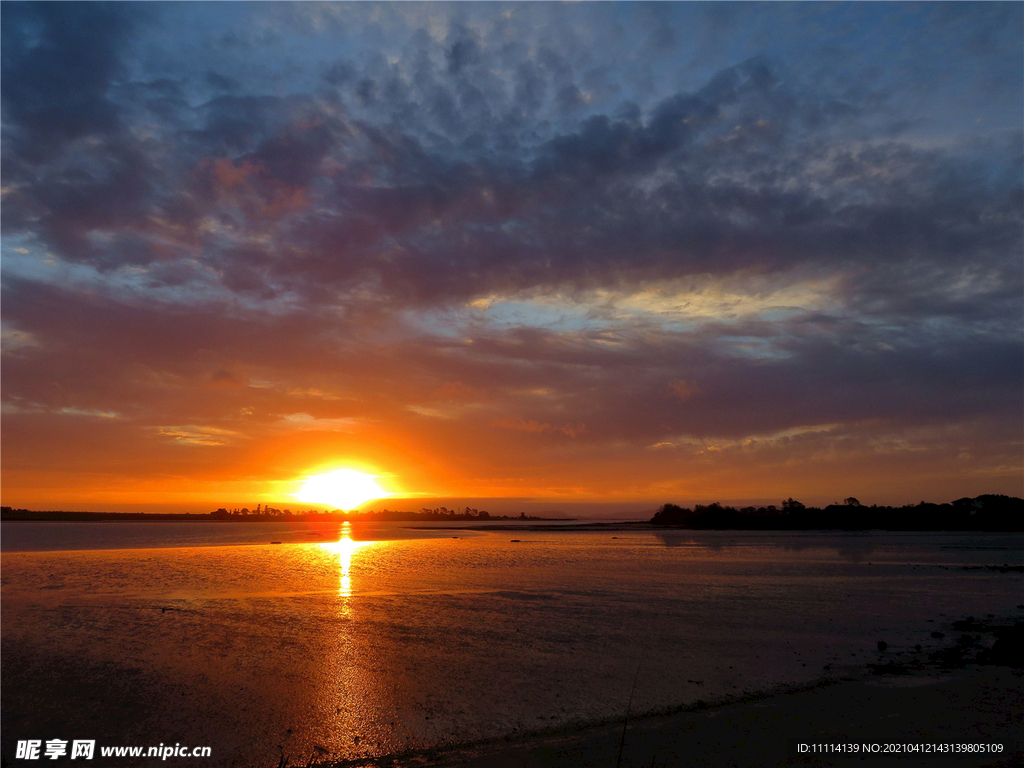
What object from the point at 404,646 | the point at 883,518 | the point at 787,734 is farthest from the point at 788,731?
the point at 883,518

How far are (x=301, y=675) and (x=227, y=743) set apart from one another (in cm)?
414

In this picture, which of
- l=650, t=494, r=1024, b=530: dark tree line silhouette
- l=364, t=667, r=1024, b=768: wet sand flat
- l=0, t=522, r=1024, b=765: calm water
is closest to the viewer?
l=364, t=667, r=1024, b=768: wet sand flat

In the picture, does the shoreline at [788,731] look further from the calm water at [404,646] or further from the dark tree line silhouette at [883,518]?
the dark tree line silhouette at [883,518]

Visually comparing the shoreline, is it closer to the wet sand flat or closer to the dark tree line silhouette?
the wet sand flat

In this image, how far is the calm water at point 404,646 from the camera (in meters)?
12.0

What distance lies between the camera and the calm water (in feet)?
39.3

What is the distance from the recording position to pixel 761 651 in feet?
56.3

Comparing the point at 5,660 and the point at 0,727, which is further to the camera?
the point at 5,660

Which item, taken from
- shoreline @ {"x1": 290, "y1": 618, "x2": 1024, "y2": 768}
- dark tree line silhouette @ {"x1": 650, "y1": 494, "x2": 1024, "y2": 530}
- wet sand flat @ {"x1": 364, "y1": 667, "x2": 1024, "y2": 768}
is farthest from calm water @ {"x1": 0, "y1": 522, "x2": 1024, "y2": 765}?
dark tree line silhouette @ {"x1": 650, "y1": 494, "x2": 1024, "y2": 530}

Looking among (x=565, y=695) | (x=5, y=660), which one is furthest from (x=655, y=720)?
(x=5, y=660)

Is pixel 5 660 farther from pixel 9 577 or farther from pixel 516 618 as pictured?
pixel 9 577

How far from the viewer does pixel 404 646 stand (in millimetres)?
17938

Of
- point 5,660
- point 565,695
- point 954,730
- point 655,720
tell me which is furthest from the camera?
point 5,660

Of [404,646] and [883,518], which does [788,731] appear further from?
[883,518]
